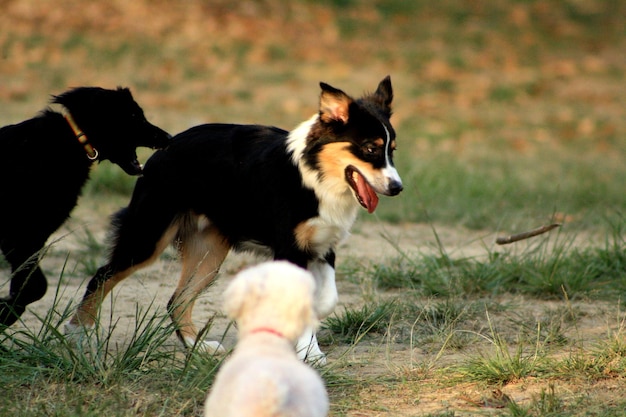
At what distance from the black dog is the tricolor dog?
34cm

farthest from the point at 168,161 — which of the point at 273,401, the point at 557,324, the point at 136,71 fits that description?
the point at 136,71

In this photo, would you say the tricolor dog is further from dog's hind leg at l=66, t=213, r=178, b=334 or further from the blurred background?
the blurred background

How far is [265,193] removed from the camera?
5.16 metres

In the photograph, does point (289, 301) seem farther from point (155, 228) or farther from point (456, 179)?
point (456, 179)

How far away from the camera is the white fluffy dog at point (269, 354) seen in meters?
2.85

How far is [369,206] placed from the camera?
5.18m

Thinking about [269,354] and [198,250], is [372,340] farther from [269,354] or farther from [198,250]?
[269,354]

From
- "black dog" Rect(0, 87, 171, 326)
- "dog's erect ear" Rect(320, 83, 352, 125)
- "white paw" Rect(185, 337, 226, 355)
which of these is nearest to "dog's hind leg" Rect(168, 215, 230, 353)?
"white paw" Rect(185, 337, 226, 355)

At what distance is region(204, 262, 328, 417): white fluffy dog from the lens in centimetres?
285

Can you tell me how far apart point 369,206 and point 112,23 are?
477 inches

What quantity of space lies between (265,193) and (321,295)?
652 millimetres

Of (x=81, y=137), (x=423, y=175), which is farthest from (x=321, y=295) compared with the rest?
(x=423, y=175)

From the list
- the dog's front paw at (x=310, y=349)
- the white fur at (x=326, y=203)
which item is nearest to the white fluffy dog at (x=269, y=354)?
the dog's front paw at (x=310, y=349)

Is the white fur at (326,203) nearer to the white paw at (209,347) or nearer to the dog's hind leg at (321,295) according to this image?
the dog's hind leg at (321,295)
